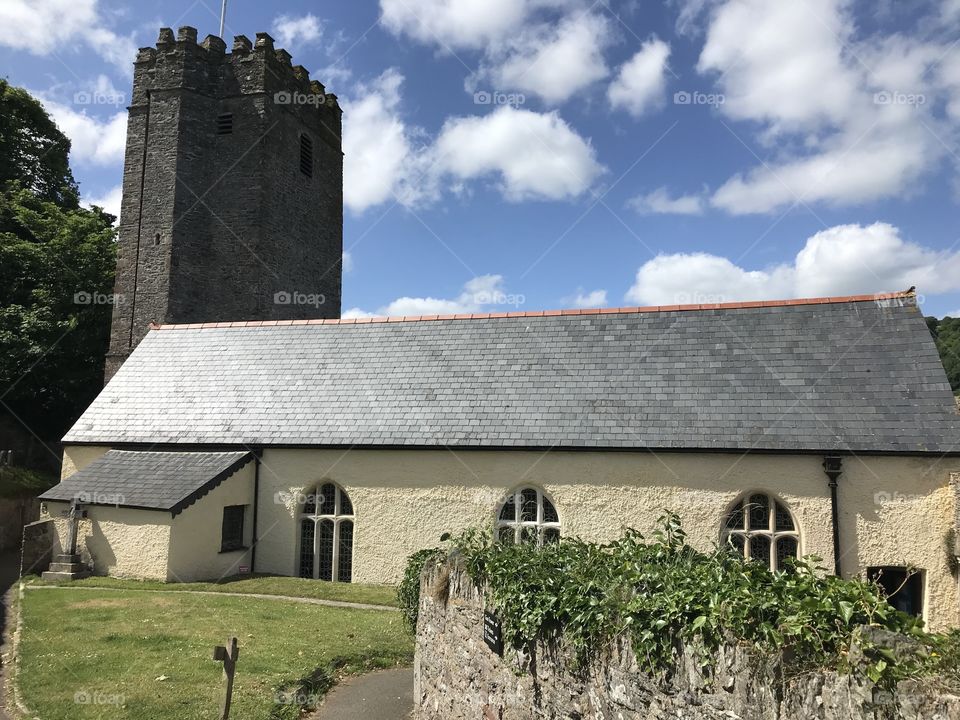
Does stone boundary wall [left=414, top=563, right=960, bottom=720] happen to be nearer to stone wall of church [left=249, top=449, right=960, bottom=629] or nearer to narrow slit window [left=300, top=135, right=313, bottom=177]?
stone wall of church [left=249, top=449, right=960, bottom=629]

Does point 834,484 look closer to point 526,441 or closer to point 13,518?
point 526,441

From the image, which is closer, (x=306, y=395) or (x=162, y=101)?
(x=306, y=395)

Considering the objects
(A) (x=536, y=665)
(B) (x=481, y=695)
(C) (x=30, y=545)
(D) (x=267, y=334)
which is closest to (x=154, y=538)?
(C) (x=30, y=545)

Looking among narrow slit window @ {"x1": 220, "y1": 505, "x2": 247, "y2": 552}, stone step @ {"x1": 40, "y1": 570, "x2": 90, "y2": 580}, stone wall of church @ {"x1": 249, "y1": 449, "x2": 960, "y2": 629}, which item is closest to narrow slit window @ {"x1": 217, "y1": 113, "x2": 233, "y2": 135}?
stone wall of church @ {"x1": 249, "y1": 449, "x2": 960, "y2": 629}

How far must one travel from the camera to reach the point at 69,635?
1097 cm

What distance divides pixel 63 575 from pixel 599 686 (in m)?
15.0

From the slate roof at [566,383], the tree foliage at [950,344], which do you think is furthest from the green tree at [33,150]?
the tree foliage at [950,344]

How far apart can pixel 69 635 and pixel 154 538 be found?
4.58 meters

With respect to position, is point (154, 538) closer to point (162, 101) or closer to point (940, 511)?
point (940, 511)

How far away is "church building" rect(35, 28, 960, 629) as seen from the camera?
44.3 ft

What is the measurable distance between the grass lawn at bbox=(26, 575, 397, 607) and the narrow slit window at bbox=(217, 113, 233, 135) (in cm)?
2017

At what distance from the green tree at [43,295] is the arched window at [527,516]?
71.3 ft

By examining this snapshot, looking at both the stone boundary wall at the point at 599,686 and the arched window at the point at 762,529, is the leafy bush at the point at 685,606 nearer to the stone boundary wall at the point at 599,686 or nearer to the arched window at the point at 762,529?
the stone boundary wall at the point at 599,686

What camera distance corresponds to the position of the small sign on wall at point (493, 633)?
255 inches
